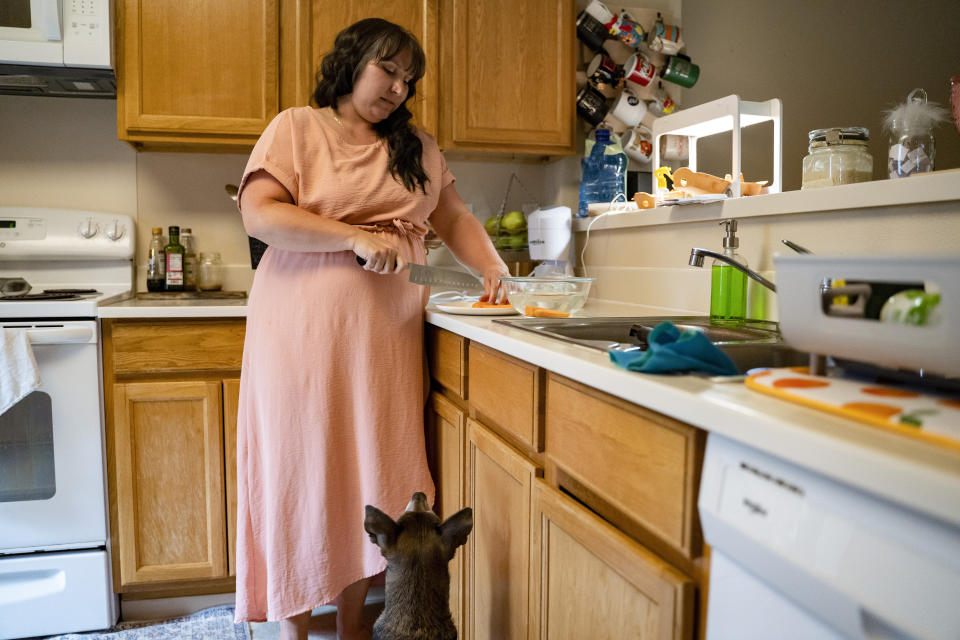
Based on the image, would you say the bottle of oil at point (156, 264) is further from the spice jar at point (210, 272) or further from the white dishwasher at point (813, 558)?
the white dishwasher at point (813, 558)

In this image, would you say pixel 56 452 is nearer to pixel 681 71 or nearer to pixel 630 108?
pixel 630 108

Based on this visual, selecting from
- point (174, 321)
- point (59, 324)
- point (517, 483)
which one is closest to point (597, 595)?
point (517, 483)

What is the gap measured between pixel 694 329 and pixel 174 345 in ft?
4.49

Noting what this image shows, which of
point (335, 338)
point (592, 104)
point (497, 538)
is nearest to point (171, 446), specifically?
point (335, 338)

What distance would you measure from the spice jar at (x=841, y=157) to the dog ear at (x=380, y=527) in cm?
97

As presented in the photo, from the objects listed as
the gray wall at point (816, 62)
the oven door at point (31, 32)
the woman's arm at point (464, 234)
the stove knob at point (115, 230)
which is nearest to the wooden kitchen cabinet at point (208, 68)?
the oven door at point (31, 32)

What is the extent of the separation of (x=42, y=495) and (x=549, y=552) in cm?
151

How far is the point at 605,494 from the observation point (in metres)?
0.84

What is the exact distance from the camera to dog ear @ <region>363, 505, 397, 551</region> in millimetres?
1151

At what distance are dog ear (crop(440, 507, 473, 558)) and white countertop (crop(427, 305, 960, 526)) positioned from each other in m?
0.42

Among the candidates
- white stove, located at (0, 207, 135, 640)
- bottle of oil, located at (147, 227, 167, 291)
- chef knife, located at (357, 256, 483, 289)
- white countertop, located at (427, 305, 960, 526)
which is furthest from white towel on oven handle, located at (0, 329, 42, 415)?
white countertop, located at (427, 305, 960, 526)

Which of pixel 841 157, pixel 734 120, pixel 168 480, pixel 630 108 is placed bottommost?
pixel 168 480

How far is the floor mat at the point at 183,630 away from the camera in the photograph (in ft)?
6.22

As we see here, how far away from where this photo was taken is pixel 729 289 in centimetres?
132
